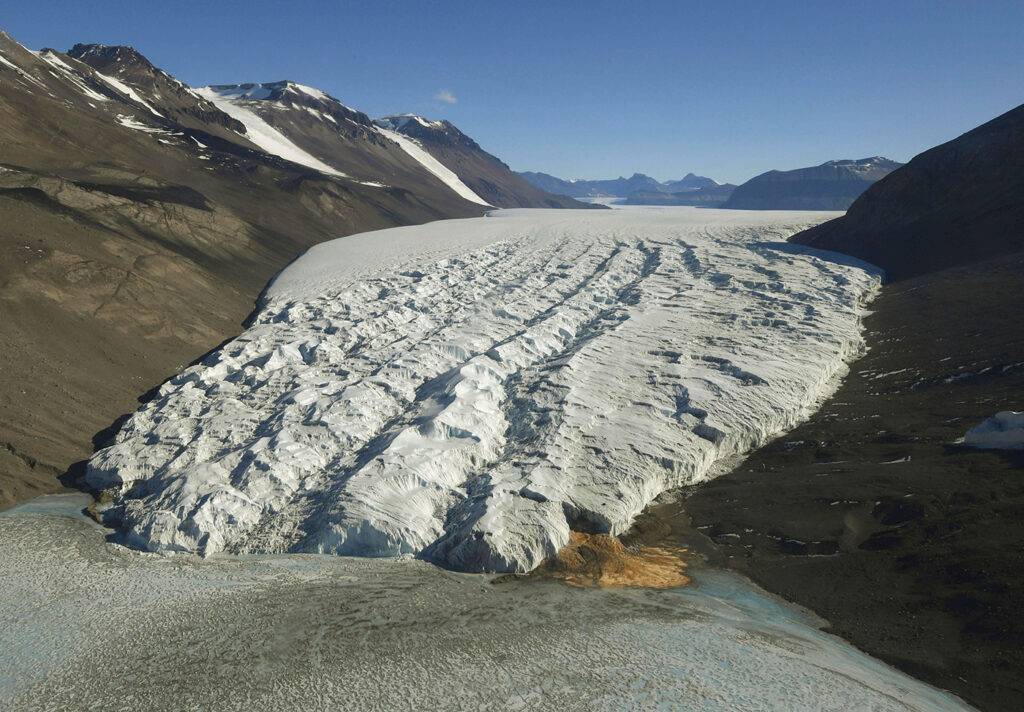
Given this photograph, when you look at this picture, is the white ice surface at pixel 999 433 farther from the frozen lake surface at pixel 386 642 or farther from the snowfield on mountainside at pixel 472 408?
the frozen lake surface at pixel 386 642

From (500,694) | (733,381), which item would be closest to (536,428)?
(733,381)

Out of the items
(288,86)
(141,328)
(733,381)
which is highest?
(288,86)

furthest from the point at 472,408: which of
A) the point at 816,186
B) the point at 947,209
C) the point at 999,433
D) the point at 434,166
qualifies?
the point at 816,186

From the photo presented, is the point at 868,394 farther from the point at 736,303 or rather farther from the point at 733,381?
the point at 736,303

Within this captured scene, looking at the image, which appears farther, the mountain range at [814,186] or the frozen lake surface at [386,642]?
the mountain range at [814,186]

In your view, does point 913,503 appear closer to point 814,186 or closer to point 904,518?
point 904,518

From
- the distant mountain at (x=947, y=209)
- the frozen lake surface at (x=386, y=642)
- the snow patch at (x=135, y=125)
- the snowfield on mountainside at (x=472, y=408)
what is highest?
the snow patch at (x=135, y=125)

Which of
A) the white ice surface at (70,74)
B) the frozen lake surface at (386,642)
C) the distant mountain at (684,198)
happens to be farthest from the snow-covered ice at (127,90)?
the distant mountain at (684,198)
